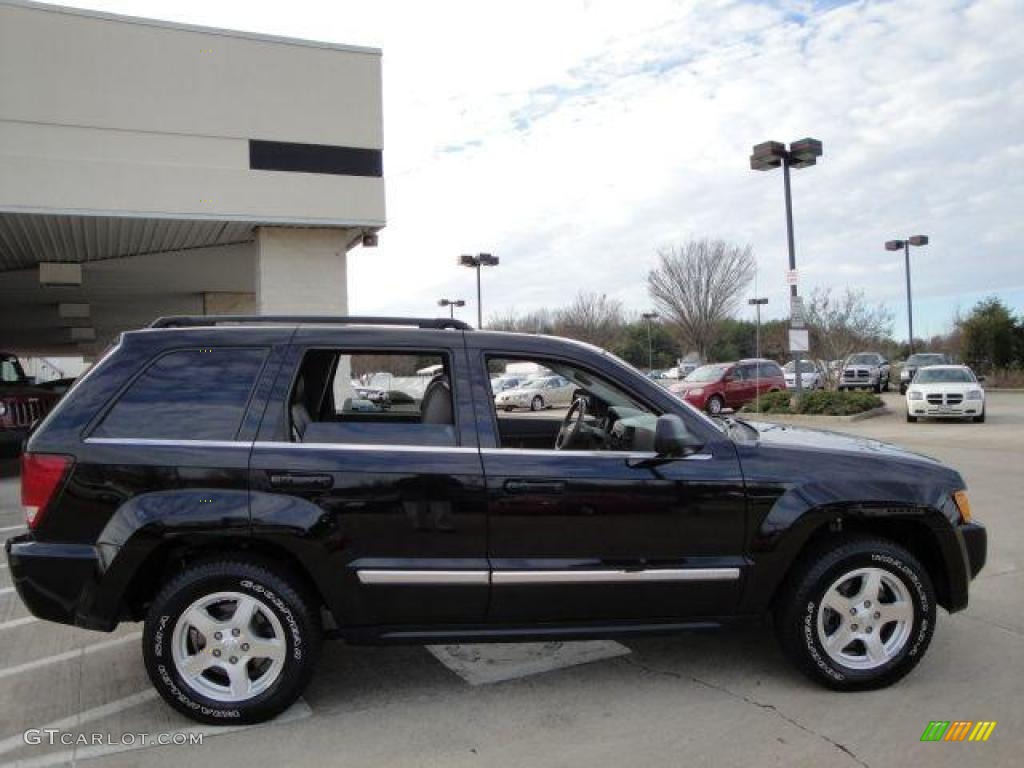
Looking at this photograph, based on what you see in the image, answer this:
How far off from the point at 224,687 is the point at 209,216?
11.0 meters

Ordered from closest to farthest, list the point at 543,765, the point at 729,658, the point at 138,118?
the point at 543,765 → the point at 729,658 → the point at 138,118

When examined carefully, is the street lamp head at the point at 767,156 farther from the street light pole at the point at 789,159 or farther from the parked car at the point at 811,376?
the parked car at the point at 811,376

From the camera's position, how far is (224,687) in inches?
142

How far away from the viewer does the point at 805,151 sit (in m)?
19.9

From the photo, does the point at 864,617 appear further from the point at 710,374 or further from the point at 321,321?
the point at 710,374

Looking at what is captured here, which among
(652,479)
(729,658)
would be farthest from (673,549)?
(729,658)

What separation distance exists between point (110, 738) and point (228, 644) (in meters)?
0.63

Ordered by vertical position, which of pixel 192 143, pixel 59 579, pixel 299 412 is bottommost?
pixel 59 579

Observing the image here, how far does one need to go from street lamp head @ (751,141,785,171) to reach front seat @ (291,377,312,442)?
18395 millimetres

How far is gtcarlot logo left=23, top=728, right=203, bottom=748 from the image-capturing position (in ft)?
11.3

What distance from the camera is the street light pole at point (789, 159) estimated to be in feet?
65.0

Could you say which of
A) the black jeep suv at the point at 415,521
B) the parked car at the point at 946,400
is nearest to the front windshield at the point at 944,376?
the parked car at the point at 946,400

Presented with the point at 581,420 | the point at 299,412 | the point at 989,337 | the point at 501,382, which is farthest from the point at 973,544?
the point at 989,337

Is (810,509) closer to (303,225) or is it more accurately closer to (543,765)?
(543,765)
